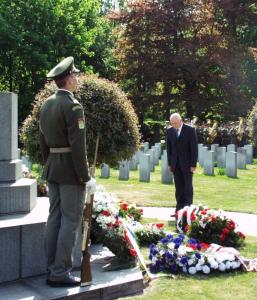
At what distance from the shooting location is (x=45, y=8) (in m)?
31.5

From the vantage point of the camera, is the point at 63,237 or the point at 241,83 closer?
the point at 63,237

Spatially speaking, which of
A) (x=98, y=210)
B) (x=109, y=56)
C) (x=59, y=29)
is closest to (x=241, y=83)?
(x=109, y=56)

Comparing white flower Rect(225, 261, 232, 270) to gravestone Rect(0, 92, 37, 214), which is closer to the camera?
gravestone Rect(0, 92, 37, 214)

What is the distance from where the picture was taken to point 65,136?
5.09 meters

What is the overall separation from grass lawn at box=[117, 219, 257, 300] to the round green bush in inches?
122

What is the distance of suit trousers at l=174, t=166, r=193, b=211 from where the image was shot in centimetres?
948

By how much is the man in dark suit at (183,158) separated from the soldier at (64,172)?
4506 mm

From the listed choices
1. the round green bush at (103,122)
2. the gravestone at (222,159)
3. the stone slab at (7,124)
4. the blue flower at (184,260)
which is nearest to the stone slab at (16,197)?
the stone slab at (7,124)

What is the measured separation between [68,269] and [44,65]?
26.4 m

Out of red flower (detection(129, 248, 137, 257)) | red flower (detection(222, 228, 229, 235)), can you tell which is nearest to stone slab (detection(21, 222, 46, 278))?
red flower (detection(129, 248, 137, 257))

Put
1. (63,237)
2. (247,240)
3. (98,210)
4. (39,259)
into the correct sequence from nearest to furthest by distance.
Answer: (63,237) < (39,259) < (98,210) < (247,240)

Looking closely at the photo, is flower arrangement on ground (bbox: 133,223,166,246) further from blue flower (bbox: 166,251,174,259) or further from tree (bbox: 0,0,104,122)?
tree (bbox: 0,0,104,122)

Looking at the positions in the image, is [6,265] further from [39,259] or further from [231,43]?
[231,43]

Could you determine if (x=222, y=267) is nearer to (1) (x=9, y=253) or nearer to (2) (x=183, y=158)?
(1) (x=9, y=253)
